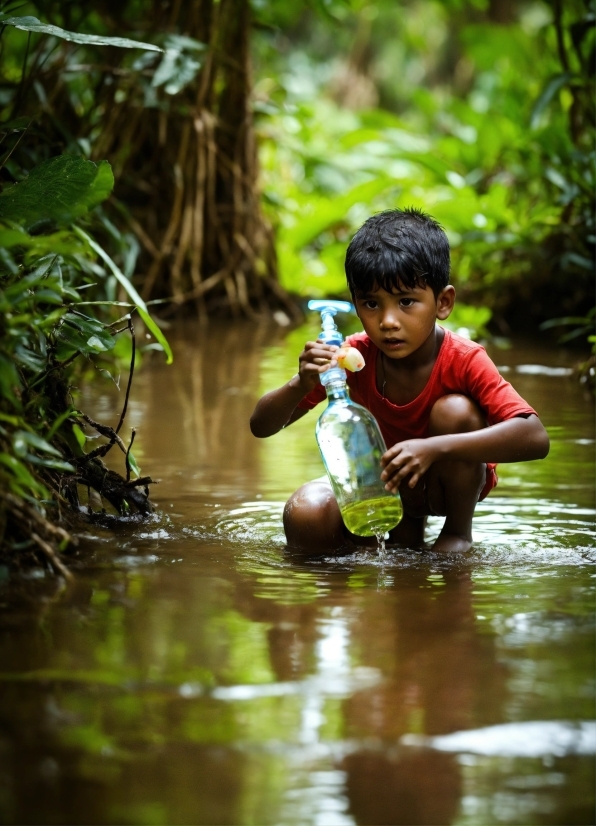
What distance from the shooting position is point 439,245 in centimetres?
251

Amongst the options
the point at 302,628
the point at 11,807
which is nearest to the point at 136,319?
the point at 302,628

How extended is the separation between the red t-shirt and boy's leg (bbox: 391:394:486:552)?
0.05 metres

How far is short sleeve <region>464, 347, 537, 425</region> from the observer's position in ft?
8.03

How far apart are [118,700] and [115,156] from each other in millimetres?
5061

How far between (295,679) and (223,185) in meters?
5.86

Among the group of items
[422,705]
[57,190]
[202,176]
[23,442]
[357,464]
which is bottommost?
[422,705]

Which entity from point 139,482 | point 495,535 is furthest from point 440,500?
point 139,482

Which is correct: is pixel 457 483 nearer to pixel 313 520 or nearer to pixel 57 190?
pixel 313 520

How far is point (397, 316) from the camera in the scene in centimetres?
245

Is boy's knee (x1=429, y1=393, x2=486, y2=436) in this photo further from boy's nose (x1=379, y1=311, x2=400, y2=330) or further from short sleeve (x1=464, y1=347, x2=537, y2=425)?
boy's nose (x1=379, y1=311, x2=400, y2=330)

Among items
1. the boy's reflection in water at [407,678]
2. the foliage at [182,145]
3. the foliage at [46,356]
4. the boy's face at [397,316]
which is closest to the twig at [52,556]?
the foliage at [46,356]

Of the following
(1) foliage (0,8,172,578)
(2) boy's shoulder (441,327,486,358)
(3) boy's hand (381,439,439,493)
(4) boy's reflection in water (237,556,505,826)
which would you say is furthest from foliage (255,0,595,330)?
(4) boy's reflection in water (237,556,505,826)

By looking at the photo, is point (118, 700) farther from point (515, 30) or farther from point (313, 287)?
point (515, 30)

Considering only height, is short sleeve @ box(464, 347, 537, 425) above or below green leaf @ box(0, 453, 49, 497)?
above
